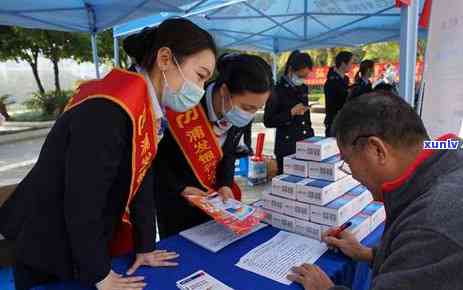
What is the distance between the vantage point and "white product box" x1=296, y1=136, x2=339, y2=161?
1.29 metres

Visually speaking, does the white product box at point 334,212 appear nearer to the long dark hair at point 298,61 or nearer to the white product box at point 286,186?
the white product box at point 286,186

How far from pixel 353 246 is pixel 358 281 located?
0.54 feet

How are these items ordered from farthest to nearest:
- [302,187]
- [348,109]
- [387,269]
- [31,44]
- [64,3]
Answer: [31,44]
[64,3]
[302,187]
[348,109]
[387,269]

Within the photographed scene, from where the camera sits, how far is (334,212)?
118 cm

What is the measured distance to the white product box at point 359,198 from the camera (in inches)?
51.9

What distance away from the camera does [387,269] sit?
0.70 meters

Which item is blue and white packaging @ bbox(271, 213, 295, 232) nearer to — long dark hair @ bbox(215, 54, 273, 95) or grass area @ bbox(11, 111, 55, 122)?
long dark hair @ bbox(215, 54, 273, 95)

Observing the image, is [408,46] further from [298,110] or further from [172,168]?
[172,168]

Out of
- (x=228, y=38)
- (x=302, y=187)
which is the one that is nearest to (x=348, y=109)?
(x=302, y=187)

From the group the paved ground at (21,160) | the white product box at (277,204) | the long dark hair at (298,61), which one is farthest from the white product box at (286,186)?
the paved ground at (21,160)

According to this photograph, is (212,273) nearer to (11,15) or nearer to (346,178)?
(346,178)

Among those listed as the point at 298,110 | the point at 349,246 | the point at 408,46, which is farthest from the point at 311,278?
the point at 298,110

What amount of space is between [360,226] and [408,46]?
1.03 metres

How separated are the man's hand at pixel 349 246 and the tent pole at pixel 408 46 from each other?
0.97 meters
